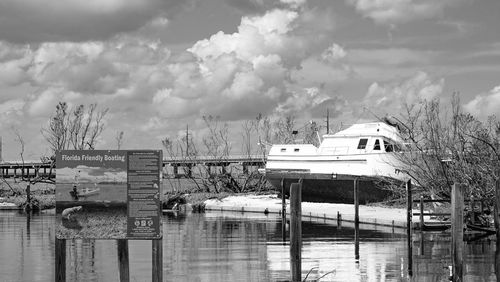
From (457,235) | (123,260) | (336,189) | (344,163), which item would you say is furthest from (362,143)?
(123,260)

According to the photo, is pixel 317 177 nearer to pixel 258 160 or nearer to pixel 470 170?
pixel 470 170

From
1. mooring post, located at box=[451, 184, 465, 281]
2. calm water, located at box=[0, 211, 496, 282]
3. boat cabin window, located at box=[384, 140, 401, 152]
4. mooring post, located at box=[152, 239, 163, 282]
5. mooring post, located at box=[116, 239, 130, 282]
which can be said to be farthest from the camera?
boat cabin window, located at box=[384, 140, 401, 152]

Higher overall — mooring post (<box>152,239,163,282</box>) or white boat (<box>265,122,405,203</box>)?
white boat (<box>265,122,405,203</box>)

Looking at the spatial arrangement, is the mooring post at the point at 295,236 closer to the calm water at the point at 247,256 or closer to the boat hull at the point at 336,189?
the calm water at the point at 247,256

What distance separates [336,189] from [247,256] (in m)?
29.5

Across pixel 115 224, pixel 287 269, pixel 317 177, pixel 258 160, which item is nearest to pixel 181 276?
pixel 287 269

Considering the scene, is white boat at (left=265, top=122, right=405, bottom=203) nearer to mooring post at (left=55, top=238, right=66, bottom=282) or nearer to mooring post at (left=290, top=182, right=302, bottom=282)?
mooring post at (left=290, top=182, right=302, bottom=282)

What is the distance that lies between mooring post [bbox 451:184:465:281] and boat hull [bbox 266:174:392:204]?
107ft

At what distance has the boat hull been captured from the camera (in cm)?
5700

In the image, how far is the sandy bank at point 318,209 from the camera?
144ft

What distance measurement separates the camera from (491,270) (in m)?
25.2

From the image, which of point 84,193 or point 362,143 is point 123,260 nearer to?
point 84,193

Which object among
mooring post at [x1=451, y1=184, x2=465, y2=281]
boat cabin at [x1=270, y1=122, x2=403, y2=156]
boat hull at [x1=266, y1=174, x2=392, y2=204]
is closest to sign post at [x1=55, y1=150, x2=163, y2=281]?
mooring post at [x1=451, y1=184, x2=465, y2=281]

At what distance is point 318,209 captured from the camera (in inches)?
2095
